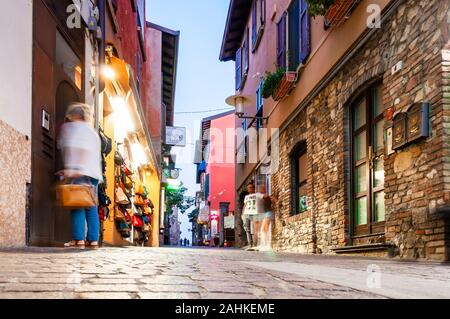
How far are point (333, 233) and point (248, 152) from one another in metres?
10.4

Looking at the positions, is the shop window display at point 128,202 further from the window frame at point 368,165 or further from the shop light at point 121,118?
the window frame at point 368,165

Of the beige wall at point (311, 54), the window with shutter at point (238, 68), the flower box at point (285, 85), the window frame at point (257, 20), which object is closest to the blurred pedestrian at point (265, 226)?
the beige wall at point (311, 54)

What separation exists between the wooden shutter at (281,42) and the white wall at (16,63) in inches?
317

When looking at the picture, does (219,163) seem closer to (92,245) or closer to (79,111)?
(92,245)

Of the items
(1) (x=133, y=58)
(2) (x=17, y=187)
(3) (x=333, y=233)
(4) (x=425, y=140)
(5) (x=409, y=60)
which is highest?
(1) (x=133, y=58)

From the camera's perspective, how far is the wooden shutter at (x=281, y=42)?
1366 cm

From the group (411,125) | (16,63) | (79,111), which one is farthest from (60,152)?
(411,125)

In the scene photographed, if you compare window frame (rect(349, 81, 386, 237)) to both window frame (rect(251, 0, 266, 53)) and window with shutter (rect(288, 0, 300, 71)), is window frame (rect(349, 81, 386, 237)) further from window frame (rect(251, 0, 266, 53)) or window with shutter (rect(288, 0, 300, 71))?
window frame (rect(251, 0, 266, 53))

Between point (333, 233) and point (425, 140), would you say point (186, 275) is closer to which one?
point (425, 140)

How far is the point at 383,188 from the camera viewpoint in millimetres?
7770

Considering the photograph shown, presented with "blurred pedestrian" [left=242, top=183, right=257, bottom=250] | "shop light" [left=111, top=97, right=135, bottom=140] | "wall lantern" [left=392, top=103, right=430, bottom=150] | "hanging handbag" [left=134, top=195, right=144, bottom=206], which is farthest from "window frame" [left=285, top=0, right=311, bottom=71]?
"hanging handbag" [left=134, top=195, right=144, bottom=206]

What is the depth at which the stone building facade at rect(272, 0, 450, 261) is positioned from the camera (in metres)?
5.96

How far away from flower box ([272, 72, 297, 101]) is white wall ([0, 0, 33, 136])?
21.9 ft
